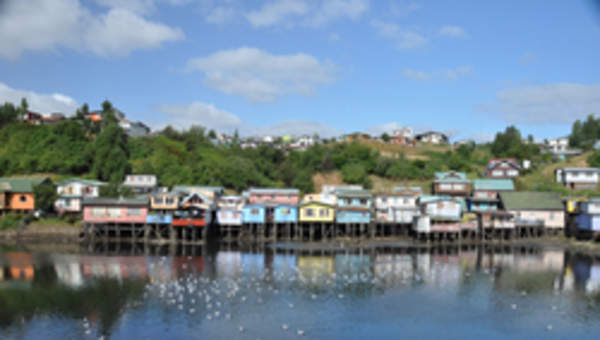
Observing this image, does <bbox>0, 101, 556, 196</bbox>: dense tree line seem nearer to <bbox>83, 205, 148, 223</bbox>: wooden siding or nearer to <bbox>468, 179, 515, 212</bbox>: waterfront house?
<bbox>83, 205, 148, 223</bbox>: wooden siding

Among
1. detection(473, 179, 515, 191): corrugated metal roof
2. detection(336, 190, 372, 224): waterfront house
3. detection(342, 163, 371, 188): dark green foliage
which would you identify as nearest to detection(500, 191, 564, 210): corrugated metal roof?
detection(473, 179, 515, 191): corrugated metal roof

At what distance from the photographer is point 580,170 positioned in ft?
236

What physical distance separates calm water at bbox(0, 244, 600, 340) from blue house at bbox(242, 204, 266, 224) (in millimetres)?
9659

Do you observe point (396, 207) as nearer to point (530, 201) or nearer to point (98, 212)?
point (530, 201)

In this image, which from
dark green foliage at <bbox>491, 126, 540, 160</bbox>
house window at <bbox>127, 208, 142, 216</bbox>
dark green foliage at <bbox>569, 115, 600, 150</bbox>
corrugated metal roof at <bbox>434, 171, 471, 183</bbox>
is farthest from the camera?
dark green foliage at <bbox>569, 115, 600, 150</bbox>

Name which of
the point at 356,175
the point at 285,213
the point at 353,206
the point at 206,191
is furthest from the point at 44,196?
the point at 356,175

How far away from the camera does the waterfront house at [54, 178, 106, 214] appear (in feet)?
190

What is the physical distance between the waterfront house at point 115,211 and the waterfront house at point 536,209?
44.4 metres

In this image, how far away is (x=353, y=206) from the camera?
57188 mm

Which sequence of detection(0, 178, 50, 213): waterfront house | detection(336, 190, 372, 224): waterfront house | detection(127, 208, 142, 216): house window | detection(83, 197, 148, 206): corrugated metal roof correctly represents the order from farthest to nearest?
detection(336, 190, 372, 224): waterfront house, detection(0, 178, 50, 213): waterfront house, detection(127, 208, 142, 216): house window, detection(83, 197, 148, 206): corrugated metal roof

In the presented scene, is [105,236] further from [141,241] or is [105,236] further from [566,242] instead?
[566,242]

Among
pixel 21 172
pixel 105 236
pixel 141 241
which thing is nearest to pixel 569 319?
pixel 141 241

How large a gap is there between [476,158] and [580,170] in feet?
77.5

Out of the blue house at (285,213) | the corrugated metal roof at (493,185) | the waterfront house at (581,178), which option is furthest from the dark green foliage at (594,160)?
the blue house at (285,213)
